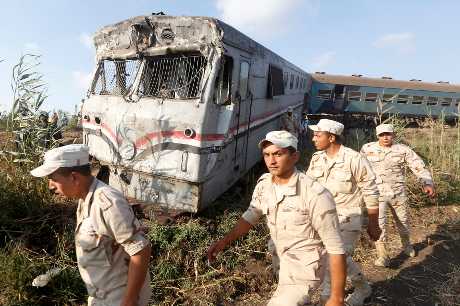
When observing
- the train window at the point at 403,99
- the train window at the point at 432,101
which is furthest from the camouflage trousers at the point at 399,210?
the train window at the point at 432,101

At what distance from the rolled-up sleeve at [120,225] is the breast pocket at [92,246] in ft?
0.32

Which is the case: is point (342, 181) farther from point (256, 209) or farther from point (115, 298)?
point (115, 298)

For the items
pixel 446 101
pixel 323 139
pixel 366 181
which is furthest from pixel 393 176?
pixel 446 101

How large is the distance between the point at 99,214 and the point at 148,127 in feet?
10.6

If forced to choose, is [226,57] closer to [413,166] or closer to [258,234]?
[258,234]

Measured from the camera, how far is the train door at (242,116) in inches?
240

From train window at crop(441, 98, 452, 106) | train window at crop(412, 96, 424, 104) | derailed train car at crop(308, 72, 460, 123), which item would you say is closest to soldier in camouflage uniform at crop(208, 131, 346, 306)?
derailed train car at crop(308, 72, 460, 123)

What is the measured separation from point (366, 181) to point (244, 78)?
3196 mm

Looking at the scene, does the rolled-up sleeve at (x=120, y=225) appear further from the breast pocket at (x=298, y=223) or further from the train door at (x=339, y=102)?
the train door at (x=339, y=102)

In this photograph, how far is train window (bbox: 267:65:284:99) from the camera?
28.0 feet

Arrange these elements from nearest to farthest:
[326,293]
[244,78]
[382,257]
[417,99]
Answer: [326,293]
[382,257]
[244,78]
[417,99]

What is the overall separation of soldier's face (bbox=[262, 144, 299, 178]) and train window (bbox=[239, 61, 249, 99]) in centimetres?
369

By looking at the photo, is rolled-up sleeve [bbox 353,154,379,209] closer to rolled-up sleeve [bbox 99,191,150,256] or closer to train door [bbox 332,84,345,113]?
rolled-up sleeve [bbox 99,191,150,256]

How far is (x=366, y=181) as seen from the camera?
150 inches
